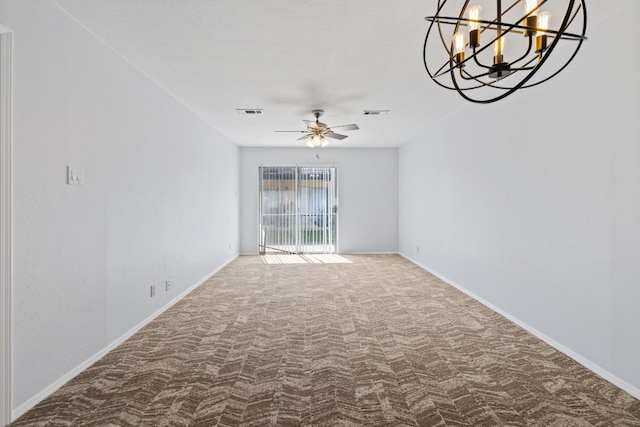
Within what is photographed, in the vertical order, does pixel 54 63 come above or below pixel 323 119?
below

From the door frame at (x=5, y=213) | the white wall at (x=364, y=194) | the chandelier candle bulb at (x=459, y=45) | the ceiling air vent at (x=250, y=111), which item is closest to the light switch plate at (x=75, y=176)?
the door frame at (x=5, y=213)

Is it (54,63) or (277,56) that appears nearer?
(54,63)

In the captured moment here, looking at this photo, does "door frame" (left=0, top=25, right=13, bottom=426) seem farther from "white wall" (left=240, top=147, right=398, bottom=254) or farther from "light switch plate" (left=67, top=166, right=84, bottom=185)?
"white wall" (left=240, top=147, right=398, bottom=254)

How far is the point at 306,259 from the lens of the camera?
8.42m

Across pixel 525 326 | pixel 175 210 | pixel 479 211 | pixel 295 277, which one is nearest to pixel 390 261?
pixel 295 277

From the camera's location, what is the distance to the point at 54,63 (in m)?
2.60

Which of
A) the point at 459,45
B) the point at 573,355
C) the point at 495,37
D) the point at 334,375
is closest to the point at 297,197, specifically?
the point at 334,375

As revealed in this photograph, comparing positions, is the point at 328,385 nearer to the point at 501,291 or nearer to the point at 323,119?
the point at 501,291

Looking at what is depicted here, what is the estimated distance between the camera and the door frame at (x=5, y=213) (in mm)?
2176

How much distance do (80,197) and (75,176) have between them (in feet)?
0.57

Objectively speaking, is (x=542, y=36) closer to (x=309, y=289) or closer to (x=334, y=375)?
(x=334, y=375)

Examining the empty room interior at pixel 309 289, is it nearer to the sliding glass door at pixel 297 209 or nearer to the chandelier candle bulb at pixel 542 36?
the chandelier candle bulb at pixel 542 36

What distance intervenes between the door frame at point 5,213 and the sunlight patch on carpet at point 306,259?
19.1 feet

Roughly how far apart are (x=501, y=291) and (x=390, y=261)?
12.2 ft
